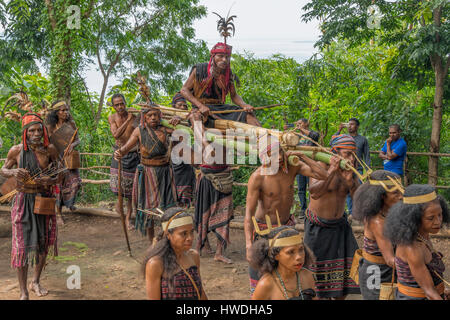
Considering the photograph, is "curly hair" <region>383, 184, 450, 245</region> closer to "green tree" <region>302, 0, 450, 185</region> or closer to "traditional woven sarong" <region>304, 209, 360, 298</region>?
"traditional woven sarong" <region>304, 209, 360, 298</region>

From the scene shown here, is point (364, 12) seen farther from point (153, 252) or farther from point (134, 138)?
point (153, 252)

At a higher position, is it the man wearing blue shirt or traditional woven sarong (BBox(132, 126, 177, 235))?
the man wearing blue shirt

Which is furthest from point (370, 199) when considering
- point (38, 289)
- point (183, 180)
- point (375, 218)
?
point (183, 180)

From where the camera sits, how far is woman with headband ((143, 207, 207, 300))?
2.75 metres

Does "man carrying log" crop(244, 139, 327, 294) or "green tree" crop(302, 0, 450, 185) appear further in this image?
"green tree" crop(302, 0, 450, 185)

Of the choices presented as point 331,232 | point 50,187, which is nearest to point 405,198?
point 331,232

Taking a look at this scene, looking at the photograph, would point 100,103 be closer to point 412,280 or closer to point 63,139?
point 63,139

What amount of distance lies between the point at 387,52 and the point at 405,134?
5193mm

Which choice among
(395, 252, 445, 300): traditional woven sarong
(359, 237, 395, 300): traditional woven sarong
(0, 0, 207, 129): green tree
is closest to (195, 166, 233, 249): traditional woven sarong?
(359, 237, 395, 300): traditional woven sarong

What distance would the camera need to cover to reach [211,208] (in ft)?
18.8

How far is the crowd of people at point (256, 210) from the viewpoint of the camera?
8.72ft

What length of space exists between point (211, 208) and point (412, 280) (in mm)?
3306

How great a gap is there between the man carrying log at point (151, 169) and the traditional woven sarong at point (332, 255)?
214 cm

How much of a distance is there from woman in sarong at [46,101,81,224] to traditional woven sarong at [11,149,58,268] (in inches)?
15.6
